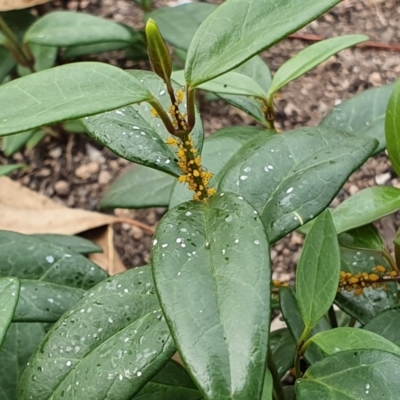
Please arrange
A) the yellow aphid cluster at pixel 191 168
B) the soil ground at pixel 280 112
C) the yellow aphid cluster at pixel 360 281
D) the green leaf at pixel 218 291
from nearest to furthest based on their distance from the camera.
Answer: the green leaf at pixel 218 291
the yellow aphid cluster at pixel 191 168
the yellow aphid cluster at pixel 360 281
the soil ground at pixel 280 112

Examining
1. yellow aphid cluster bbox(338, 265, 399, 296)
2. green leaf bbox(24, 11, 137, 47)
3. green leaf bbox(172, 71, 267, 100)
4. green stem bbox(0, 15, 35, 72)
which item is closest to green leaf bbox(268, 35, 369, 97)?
Answer: green leaf bbox(172, 71, 267, 100)

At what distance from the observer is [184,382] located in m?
0.81

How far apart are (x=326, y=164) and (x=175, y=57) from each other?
898mm

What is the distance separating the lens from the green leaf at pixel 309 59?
0.91 metres

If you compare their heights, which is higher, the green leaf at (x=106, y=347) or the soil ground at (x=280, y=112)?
the green leaf at (x=106, y=347)

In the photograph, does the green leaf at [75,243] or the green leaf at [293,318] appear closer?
the green leaf at [293,318]

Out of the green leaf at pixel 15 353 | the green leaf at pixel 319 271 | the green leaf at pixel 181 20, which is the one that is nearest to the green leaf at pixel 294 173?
the green leaf at pixel 319 271

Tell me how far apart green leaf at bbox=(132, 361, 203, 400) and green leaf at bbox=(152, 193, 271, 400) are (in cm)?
26

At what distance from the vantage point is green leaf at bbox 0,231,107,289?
33.7 inches

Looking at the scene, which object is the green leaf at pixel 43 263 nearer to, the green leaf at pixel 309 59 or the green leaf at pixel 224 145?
the green leaf at pixel 224 145

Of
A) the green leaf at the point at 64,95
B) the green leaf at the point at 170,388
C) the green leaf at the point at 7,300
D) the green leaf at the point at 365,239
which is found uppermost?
the green leaf at the point at 64,95

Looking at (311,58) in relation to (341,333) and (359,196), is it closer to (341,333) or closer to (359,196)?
(359,196)

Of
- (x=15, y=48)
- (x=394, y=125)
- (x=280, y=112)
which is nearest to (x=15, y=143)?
(x=15, y=48)

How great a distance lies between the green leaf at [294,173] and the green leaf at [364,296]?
0.68 ft
